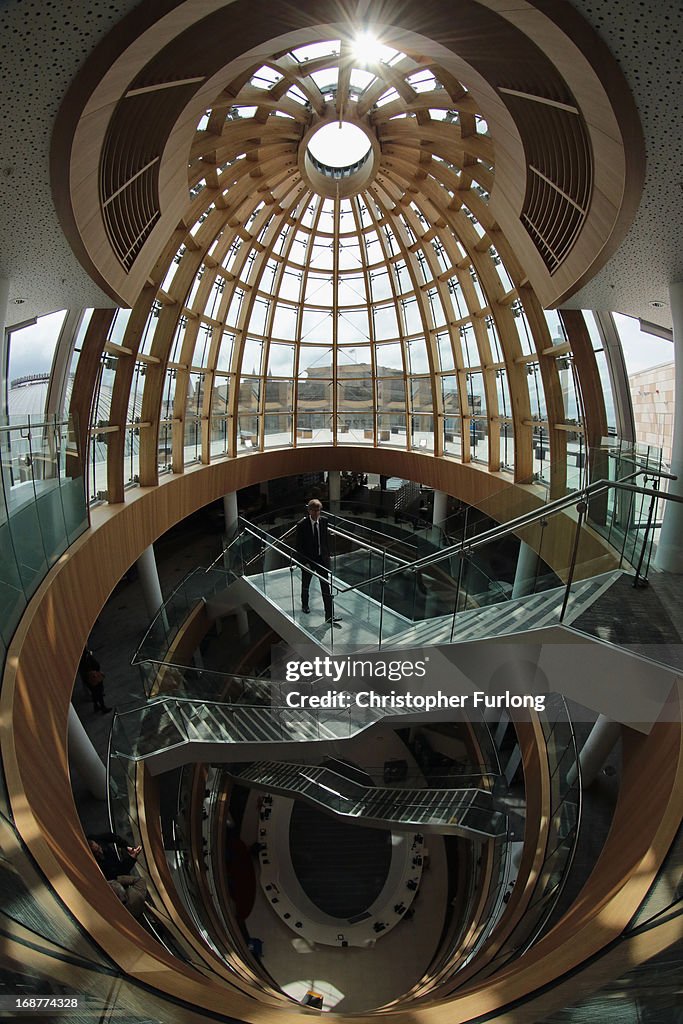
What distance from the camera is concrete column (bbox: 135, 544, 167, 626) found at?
1523 cm

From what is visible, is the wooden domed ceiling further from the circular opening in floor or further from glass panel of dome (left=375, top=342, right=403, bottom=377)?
the circular opening in floor

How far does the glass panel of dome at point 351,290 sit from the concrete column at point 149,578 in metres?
12.2

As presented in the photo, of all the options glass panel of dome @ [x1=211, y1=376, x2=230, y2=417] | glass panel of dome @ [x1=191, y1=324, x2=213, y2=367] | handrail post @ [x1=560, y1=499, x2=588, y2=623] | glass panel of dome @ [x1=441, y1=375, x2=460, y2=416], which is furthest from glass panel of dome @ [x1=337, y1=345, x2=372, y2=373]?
handrail post @ [x1=560, y1=499, x2=588, y2=623]

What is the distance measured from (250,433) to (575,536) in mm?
16231

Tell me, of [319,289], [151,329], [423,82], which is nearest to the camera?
[423,82]

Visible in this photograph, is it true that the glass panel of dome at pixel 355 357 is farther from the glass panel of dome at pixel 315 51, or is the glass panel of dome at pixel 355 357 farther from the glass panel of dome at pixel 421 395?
the glass panel of dome at pixel 315 51

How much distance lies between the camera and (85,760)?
10.4 metres

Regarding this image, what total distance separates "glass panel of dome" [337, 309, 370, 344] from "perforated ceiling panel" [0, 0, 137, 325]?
47.6 feet

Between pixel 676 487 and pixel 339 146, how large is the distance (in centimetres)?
1307

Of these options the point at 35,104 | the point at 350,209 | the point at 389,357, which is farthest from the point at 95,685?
the point at 350,209

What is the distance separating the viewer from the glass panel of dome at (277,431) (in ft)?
70.4

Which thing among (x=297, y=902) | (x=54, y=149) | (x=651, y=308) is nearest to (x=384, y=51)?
(x=651, y=308)

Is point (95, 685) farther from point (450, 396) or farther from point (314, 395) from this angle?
point (450, 396)

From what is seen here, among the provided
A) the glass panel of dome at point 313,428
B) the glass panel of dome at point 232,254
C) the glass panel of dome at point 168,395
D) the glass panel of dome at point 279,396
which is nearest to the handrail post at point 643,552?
the glass panel of dome at point 168,395
